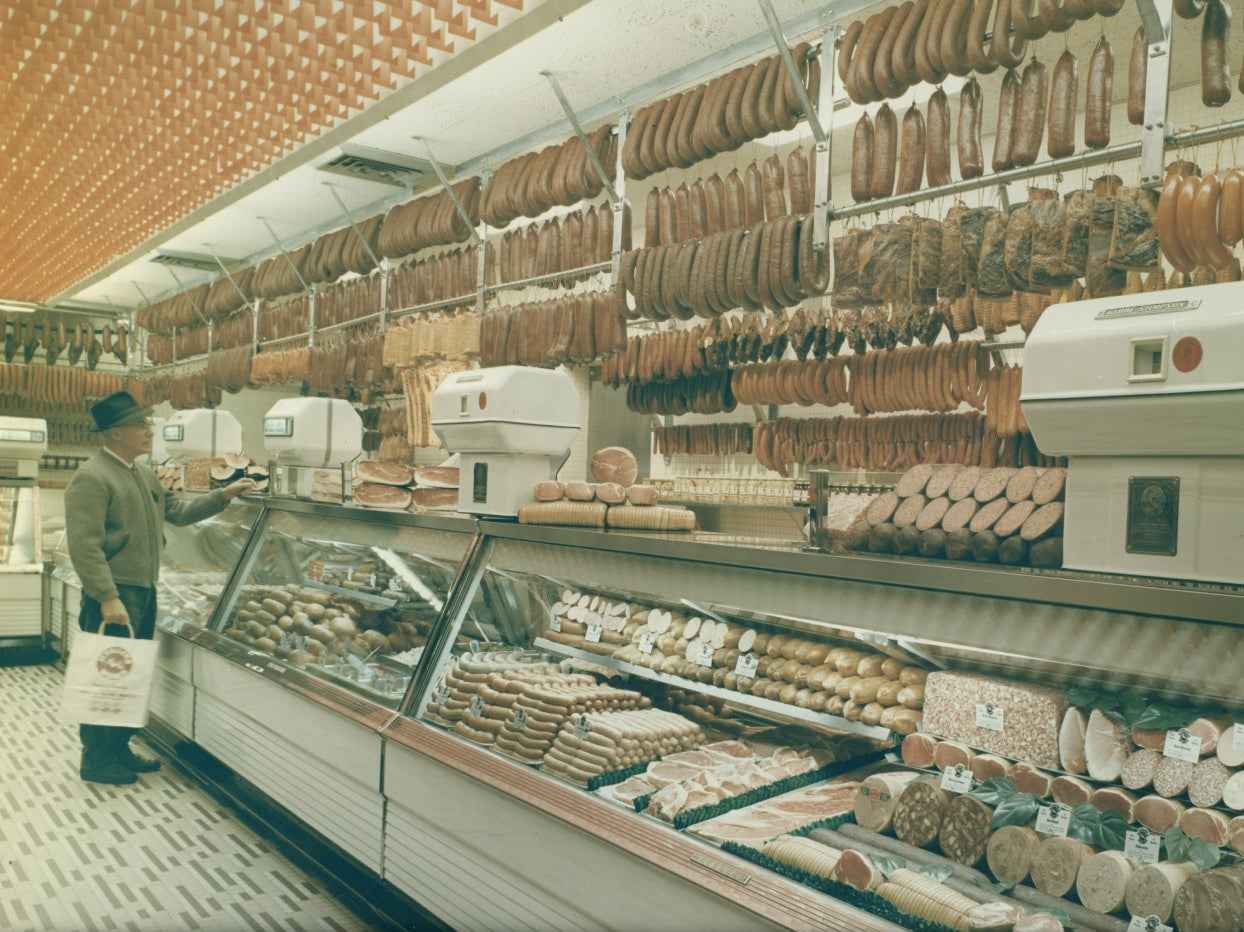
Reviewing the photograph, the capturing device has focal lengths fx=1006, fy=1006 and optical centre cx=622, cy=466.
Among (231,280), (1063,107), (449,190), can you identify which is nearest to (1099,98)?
(1063,107)

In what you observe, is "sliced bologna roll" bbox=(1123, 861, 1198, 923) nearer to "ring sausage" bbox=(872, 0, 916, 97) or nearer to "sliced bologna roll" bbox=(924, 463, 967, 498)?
"sliced bologna roll" bbox=(924, 463, 967, 498)

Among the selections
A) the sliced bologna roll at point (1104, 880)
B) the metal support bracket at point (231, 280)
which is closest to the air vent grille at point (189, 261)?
the metal support bracket at point (231, 280)

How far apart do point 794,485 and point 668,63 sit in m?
2.71

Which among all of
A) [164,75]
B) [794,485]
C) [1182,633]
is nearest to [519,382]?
[164,75]

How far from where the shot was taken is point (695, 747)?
118 inches

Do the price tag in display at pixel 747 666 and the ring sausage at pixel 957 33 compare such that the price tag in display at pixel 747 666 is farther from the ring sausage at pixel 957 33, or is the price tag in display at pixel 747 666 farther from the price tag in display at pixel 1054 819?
the ring sausage at pixel 957 33

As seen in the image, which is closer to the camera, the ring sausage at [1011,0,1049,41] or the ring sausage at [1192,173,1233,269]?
the ring sausage at [1192,173,1233,269]

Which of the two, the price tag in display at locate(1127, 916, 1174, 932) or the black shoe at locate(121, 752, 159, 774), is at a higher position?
the price tag in display at locate(1127, 916, 1174, 932)

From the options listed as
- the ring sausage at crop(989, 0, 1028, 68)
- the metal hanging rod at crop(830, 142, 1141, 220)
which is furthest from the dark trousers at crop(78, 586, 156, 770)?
the ring sausage at crop(989, 0, 1028, 68)

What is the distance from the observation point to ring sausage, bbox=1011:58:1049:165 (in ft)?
11.8

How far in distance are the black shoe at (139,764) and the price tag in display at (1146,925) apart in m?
4.46

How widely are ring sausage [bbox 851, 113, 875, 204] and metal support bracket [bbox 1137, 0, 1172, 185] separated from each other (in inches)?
44.1

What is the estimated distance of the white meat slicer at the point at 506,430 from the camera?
354cm

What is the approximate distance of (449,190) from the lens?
5922 mm
